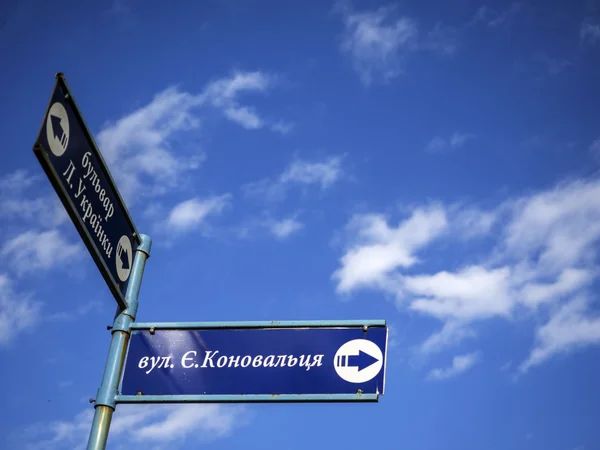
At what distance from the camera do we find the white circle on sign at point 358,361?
5211mm

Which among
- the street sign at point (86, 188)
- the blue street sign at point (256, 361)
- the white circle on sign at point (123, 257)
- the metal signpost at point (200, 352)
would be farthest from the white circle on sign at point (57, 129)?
the blue street sign at point (256, 361)

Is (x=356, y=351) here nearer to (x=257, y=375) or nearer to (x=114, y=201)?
(x=257, y=375)

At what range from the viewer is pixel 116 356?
5.40 meters

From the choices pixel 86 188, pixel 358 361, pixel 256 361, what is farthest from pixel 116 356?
pixel 358 361

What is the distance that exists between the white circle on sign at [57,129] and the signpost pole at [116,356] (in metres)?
1.20

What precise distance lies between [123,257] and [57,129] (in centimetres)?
115

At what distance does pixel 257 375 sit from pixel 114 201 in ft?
4.25

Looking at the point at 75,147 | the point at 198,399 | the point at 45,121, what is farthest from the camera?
the point at 198,399

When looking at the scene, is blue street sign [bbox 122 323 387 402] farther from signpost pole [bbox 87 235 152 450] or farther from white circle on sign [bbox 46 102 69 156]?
white circle on sign [bbox 46 102 69 156]

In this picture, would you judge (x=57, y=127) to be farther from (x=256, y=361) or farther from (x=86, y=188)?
(x=256, y=361)

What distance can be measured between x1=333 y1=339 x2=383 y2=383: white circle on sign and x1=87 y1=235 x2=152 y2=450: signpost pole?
123 centimetres

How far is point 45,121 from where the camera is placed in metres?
4.49

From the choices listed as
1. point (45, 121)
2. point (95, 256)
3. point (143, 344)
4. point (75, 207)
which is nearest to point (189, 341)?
point (143, 344)

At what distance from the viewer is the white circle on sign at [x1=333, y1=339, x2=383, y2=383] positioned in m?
5.21
